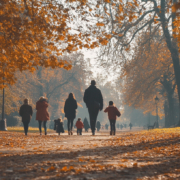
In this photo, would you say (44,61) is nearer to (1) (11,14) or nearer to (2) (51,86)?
(1) (11,14)

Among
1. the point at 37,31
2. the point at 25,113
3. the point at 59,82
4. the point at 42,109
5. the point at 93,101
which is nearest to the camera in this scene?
the point at 37,31

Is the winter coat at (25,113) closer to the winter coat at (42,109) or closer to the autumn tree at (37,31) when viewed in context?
the winter coat at (42,109)

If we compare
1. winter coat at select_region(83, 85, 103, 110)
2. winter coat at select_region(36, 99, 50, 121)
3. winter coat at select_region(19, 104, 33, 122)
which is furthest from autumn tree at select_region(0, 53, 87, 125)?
winter coat at select_region(83, 85, 103, 110)

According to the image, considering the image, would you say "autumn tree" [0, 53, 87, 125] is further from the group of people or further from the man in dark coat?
the man in dark coat

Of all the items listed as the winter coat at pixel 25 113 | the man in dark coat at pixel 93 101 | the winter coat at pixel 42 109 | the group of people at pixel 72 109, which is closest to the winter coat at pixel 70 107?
the group of people at pixel 72 109

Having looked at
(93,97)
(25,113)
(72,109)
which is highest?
(93,97)

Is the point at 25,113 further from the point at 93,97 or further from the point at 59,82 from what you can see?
the point at 59,82

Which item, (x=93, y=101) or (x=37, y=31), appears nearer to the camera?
(x=37, y=31)

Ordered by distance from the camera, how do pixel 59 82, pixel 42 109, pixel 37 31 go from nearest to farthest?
pixel 37 31, pixel 42 109, pixel 59 82

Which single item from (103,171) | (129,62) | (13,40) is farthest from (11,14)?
(129,62)

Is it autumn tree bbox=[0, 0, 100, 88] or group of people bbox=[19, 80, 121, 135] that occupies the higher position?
autumn tree bbox=[0, 0, 100, 88]

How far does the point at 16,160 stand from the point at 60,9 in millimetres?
6657

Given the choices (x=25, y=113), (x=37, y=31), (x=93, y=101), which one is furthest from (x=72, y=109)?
(x=37, y=31)

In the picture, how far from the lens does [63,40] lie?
11398 millimetres
